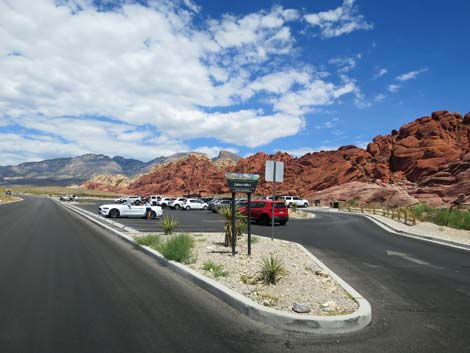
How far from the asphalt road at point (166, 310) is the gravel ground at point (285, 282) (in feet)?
1.91

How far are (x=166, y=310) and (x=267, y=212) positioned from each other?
65.8ft

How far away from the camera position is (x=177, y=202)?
51.9 meters

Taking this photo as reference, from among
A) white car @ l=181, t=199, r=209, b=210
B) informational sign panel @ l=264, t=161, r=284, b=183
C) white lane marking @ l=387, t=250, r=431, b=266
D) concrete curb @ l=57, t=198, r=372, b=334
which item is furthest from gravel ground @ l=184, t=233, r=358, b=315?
white car @ l=181, t=199, r=209, b=210

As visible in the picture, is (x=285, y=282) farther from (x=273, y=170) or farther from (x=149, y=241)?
(x=273, y=170)

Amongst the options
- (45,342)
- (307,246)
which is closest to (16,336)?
(45,342)

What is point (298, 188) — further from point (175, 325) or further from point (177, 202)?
point (175, 325)

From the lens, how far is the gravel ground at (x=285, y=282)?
6250mm

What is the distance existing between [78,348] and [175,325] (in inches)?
50.9

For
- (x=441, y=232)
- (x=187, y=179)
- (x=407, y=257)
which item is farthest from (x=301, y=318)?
(x=187, y=179)

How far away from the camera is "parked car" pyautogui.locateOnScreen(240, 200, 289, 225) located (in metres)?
25.3

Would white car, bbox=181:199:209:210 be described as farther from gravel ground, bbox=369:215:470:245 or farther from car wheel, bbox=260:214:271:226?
gravel ground, bbox=369:215:470:245

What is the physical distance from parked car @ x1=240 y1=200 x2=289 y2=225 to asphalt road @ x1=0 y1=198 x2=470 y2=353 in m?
14.2

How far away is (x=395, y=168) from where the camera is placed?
3260 inches

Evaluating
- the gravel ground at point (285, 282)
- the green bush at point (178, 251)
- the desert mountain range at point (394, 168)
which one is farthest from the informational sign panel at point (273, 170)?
the desert mountain range at point (394, 168)
